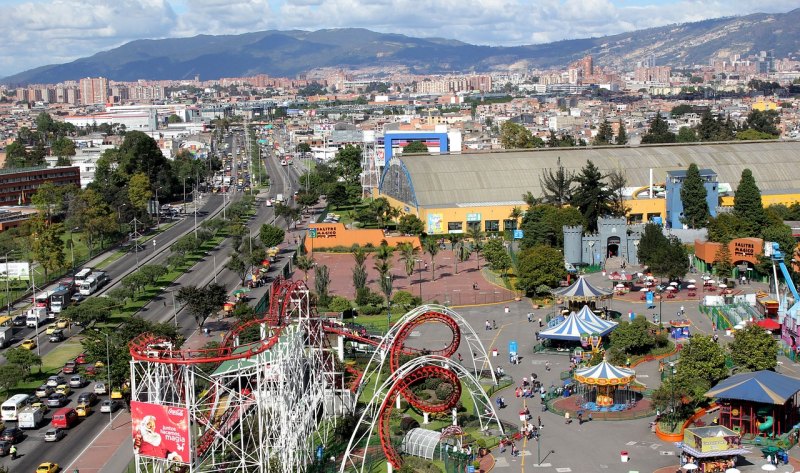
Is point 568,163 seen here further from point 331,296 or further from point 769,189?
point 331,296

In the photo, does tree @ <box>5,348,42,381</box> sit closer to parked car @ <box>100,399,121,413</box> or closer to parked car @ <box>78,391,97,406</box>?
parked car @ <box>78,391,97,406</box>

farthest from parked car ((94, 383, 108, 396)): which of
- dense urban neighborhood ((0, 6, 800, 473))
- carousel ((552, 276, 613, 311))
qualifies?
carousel ((552, 276, 613, 311))

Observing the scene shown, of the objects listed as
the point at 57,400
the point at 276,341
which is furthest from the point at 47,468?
the point at 276,341

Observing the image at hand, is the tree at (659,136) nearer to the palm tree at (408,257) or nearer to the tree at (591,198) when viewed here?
the tree at (591,198)

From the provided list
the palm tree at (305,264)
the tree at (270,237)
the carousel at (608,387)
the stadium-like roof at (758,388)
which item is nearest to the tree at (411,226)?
the tree at (270,237)

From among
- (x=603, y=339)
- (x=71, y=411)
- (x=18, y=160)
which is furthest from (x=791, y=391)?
(x=18, y=160)

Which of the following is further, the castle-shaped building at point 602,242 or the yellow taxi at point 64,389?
the castle-shaped building at point 602,242

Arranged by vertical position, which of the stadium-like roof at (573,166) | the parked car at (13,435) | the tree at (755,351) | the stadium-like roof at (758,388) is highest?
the stadium-like roof at (573,166)
